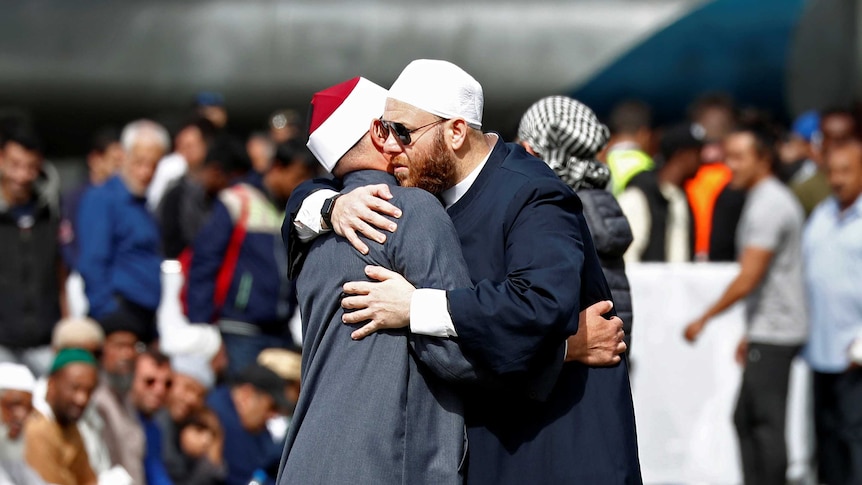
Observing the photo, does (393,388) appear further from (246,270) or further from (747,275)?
(246,270)

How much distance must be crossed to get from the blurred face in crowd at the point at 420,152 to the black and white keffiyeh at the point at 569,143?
115 cm

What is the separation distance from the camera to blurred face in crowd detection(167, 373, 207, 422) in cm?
744

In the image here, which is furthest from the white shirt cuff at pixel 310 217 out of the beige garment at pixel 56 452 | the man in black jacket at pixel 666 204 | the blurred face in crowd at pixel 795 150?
the blurred face in crowd at pixel 795 150

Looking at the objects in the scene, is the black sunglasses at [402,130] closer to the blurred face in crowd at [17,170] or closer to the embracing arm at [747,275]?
the embracing arm at [747,275]

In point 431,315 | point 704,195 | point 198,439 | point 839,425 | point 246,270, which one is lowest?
point 198,439

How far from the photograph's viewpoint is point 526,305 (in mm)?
3451

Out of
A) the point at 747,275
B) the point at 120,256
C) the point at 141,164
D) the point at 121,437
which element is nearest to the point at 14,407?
the point at 121,437

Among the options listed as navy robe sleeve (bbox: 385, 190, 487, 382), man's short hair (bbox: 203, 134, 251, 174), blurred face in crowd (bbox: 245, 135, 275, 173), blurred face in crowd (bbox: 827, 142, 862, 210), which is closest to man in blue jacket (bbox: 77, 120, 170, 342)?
man's short hair (bbox: 203, 134, 251, 174)

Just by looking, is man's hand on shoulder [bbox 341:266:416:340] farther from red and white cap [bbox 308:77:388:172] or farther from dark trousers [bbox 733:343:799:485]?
dark trousers [bbox 733:343:799:485]

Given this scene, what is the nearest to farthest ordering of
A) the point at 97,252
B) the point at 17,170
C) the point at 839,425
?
the point at 839,425, the point at 17,170, the point at 97,252

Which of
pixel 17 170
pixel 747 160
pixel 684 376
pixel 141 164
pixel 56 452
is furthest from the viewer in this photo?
pixel 141 164

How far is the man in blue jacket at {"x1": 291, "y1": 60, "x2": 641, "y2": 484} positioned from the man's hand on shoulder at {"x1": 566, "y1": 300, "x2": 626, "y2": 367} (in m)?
0.03

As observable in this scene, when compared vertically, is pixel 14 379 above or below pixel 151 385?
above

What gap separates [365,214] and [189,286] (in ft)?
15.8
